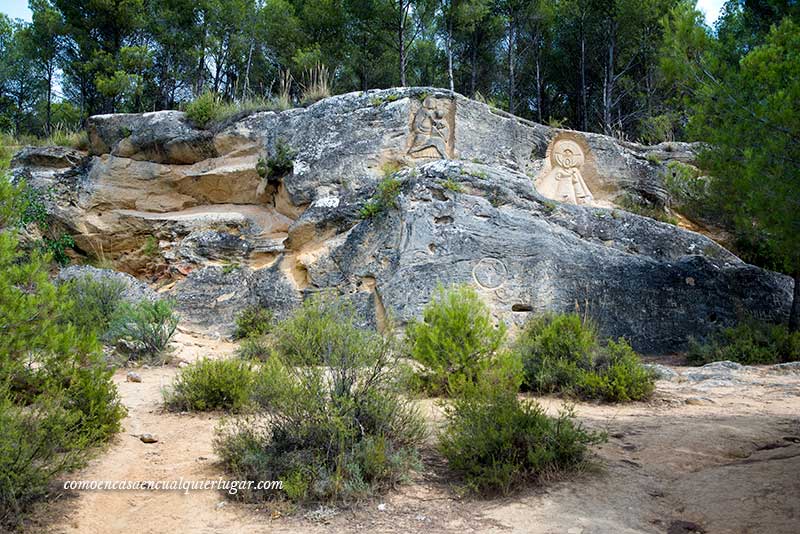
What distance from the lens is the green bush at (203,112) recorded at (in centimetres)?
1446

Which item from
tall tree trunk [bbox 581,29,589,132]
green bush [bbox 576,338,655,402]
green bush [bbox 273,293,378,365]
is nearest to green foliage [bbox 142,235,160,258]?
green bush [bbox 273,293,378,365]

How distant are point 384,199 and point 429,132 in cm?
291

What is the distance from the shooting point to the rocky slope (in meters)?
9.69

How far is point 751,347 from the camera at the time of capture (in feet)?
29.9

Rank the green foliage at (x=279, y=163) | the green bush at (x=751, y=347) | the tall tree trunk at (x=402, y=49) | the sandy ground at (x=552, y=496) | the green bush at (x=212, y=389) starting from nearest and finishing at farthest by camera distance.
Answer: the sandy ground at (x=552, y=496)
the green bush at (x=212, y=389)
the green bush at (x=751, y=347)
the green foliage at (x=279, y=163)
the tall tree trunk at (x=402, y=49)

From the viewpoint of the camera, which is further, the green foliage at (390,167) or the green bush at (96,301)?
the green foliage at (390,167)

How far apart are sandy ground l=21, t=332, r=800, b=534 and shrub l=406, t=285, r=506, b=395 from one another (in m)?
1.05

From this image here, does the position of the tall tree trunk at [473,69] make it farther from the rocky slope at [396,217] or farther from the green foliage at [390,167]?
the green foliage at [390,167]

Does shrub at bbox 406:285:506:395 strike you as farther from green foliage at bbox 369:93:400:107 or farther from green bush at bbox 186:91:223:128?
green bush at bbox 186:91:223:128

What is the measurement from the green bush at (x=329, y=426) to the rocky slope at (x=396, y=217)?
13.6ft

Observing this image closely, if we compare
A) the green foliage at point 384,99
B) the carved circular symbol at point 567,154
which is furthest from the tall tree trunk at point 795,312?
the green foliage at point 384,99

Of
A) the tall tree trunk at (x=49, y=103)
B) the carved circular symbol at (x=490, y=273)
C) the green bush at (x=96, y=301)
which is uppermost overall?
the tall tree trunk at (x=49, y=103)

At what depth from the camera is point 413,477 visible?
175 inches

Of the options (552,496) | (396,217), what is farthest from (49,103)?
(552,496)
